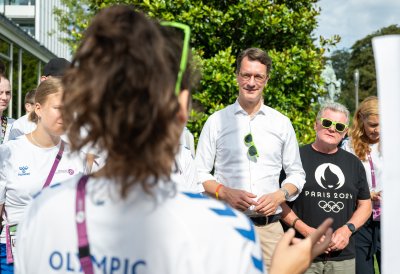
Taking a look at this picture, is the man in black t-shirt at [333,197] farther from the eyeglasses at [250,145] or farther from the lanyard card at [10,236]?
the lanyard card at [10,236]

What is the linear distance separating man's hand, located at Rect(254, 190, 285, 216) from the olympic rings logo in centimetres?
42

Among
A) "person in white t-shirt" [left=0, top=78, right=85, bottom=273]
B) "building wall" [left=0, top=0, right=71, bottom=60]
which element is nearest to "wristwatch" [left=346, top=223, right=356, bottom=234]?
"person in white t-shirt" [left=0, top=78, right=85, bottom=273]

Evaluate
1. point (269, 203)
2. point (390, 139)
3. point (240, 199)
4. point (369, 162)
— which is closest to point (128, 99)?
point (390, 139)

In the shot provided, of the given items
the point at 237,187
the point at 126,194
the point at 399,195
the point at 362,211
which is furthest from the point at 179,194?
the point at 362,211

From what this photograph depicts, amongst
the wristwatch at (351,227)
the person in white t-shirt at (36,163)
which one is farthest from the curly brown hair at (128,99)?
the wristwatch at (351,227)

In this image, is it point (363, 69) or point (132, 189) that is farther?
point (363, 69)

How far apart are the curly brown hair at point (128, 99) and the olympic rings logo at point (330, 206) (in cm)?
353

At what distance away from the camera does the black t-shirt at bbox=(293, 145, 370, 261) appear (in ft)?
15.6

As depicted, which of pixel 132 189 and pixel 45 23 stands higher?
pixel 45 23

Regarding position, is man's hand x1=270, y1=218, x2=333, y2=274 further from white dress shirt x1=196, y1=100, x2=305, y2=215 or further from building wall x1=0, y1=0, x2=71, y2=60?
building wall x1=0, y1=0, x2=71, y2=60

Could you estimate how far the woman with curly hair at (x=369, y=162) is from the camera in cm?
540

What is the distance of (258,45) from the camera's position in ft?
29.8

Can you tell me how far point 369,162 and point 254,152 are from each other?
1412 mm

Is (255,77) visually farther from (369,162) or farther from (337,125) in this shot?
(369,162)
